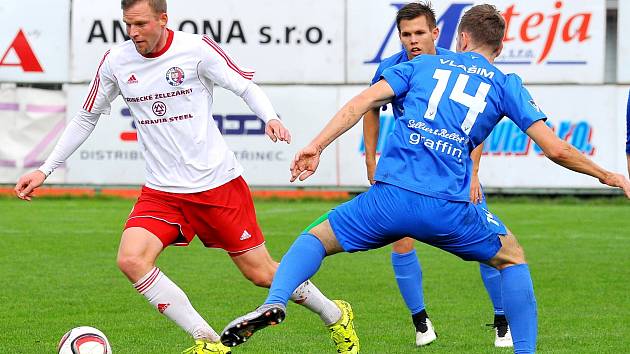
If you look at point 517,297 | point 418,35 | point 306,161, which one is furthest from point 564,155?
point 418,35

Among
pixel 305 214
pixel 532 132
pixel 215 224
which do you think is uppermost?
pixel 532 132

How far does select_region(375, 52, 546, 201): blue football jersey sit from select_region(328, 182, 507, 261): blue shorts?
52 millimetres

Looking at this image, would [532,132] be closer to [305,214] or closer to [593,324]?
[593,324]

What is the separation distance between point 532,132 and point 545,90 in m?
14.7

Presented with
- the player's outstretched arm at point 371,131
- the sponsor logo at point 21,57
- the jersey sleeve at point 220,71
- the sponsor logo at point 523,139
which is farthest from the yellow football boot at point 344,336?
the sponsor logo at point 21,57

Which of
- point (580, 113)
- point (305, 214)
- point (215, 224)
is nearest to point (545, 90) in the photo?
point (580, 113)

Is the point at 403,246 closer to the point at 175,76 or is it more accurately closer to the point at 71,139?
the point at 175,76

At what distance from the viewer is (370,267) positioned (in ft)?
40.8

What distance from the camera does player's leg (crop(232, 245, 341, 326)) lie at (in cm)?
706

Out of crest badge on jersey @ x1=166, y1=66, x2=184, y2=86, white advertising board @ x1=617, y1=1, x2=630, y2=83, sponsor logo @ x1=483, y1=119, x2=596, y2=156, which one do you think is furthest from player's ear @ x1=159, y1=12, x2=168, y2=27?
white advertising board @ x1=617, y1=1, x2=630, y2=83

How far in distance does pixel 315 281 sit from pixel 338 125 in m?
5.44

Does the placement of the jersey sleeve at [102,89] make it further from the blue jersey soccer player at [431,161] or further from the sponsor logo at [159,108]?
the blue jersey soccer player at [431,161]

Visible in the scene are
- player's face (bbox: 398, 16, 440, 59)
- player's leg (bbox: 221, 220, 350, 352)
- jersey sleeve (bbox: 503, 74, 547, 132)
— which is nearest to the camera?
player's leg (bbox: 221, 220, 350, 352)

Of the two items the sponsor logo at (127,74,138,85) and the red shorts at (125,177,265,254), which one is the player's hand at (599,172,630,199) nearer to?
the red shorts at (125,177,265,254)
